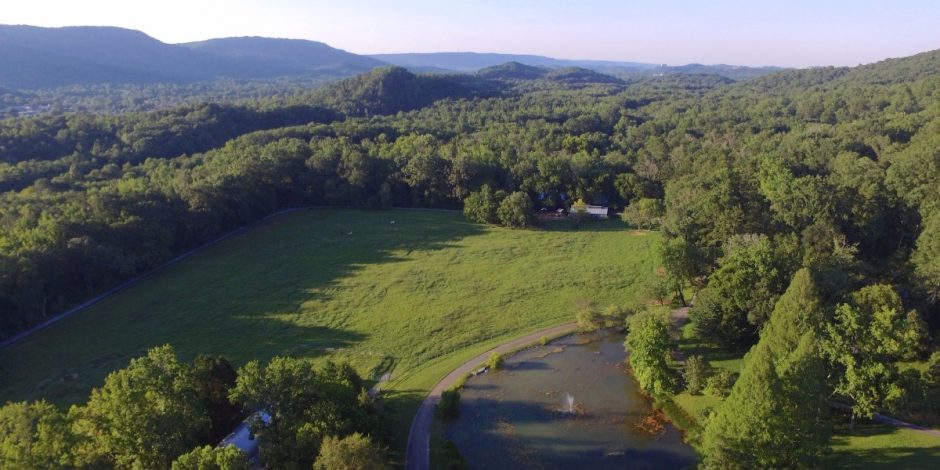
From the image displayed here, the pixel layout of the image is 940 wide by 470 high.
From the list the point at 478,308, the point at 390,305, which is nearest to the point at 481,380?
the point at 478,308

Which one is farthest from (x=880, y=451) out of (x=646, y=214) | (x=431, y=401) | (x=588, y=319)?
(x=646, y=214)

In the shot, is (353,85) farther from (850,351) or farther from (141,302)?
(850,351)

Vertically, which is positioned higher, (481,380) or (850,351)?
(850,351)

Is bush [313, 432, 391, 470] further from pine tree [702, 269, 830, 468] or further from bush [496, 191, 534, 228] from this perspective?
bush [496, 191, 534, 228]

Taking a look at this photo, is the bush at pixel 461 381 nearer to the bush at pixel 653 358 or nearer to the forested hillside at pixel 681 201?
the bush at pixel 653 358

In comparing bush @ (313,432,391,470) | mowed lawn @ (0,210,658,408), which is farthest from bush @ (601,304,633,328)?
bush @ (313,432,391,470)

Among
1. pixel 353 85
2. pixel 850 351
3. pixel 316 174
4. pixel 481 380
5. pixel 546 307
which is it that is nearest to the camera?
pixel 850 351

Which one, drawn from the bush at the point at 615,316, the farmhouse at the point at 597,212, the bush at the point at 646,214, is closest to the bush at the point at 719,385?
the bush at the point at 615,316
